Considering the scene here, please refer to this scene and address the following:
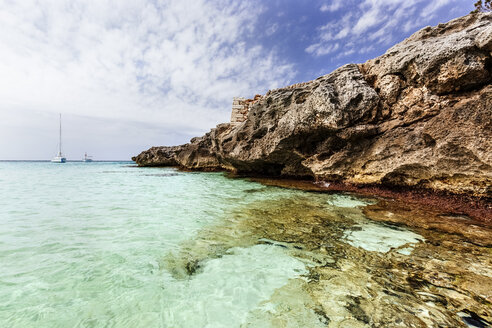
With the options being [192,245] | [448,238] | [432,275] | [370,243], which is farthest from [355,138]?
[192,245]

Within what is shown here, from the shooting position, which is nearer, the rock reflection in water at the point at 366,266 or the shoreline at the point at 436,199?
the rock reflection in water at the point at 366,266

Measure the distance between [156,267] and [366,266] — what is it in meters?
2.72

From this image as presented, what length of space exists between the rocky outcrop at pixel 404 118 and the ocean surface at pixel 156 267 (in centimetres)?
321

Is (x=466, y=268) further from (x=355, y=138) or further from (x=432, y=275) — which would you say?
(x=355, y=138)

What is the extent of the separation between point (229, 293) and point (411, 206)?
18.6ft

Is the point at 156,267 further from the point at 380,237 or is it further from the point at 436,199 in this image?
the point at 436,199

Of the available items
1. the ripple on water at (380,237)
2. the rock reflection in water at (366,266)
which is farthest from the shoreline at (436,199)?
the ripple on water at (380,237)

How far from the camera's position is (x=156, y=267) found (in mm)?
2658

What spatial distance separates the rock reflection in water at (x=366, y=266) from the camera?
176 centimetres

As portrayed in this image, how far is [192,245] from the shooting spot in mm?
3346

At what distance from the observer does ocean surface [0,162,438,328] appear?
6.03ft

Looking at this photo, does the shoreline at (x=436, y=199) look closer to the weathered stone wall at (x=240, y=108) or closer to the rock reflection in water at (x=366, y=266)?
the rock reflection in water at (x=366, y=266)

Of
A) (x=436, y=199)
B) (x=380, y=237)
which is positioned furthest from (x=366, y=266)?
(x=436, y=199)

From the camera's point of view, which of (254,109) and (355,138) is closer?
(355,138)
